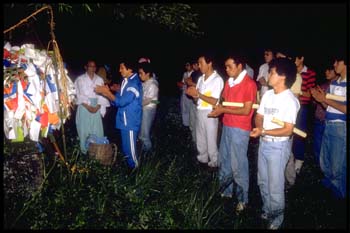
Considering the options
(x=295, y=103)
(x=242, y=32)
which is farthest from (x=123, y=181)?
(x=242, y=32)

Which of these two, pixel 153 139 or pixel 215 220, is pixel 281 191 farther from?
pixel 153 139

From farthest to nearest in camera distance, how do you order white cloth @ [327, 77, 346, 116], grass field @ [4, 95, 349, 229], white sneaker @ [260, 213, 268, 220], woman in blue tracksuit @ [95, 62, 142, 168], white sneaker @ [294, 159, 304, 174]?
white sneaker @ [294, 159, 304, 174]
woman in blue tracksuit @ [95, 62, 142, 168]
white cloth @ [327, 77, 346, 116]
white sneaker @ [260, 213, 268, 220]
grass field @ [4, 95, 349, 229]

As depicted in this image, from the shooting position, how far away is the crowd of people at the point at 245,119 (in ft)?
15.6

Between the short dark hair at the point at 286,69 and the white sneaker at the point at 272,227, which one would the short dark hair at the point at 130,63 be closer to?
the short dark hair at the point at 286,69

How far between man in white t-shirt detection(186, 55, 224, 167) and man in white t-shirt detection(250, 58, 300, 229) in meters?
1.74

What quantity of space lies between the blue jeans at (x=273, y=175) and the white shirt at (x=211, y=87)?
1.91 metres

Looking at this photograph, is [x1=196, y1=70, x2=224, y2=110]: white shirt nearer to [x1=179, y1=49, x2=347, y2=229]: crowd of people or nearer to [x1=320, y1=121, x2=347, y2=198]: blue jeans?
[x1=179, y1=49, x2=347, y2=229]: crowd of people

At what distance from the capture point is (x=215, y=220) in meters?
4.78

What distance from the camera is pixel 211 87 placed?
21.9 feet

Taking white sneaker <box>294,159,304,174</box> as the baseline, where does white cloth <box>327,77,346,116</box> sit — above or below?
above

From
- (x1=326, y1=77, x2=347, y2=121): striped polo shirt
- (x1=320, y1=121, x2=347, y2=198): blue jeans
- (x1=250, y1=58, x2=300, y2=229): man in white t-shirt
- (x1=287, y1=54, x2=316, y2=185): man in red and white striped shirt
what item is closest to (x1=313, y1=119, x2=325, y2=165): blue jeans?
(x1=287, y1=54, x2=316, y2=185): man in red and white striped shirt

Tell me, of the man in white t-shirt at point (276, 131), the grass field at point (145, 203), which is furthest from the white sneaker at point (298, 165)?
the man in white t-shirt at point (276, 131)

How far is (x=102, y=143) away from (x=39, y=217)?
211 centimetres

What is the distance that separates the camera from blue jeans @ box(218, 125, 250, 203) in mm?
5574
